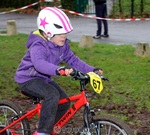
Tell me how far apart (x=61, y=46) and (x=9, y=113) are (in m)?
0.97

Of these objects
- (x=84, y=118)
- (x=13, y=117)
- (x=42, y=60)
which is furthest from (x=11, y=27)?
(x=84, y=118)

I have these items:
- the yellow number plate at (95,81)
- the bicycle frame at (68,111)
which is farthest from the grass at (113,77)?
the yellow number plate at (95,81)

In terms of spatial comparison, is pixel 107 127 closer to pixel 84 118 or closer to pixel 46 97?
pixel 84 118

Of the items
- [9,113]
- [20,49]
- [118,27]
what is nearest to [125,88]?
[9,113]

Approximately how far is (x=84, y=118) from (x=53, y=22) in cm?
92

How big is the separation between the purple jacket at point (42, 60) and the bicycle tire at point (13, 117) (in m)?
0.34

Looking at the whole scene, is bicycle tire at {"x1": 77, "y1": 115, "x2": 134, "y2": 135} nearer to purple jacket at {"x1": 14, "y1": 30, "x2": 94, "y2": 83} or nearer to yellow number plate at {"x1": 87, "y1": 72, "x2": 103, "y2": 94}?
yellow number plate at {"x1": 87, "y1": 72, "x2": 103, "y2": 94}

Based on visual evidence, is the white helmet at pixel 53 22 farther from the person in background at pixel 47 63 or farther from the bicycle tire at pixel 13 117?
the bicycle tire at pixel 13 117

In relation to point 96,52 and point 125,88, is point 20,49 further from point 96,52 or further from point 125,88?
point 125,88

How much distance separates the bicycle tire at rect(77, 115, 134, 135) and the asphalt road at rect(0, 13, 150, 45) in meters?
8.56

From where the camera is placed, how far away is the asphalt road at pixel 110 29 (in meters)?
13.5

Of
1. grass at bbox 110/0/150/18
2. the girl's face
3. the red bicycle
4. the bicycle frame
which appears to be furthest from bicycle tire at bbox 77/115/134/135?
grass at bbox 110/0/150/18

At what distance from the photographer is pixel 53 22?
170 inches

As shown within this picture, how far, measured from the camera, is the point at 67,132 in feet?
17.0
